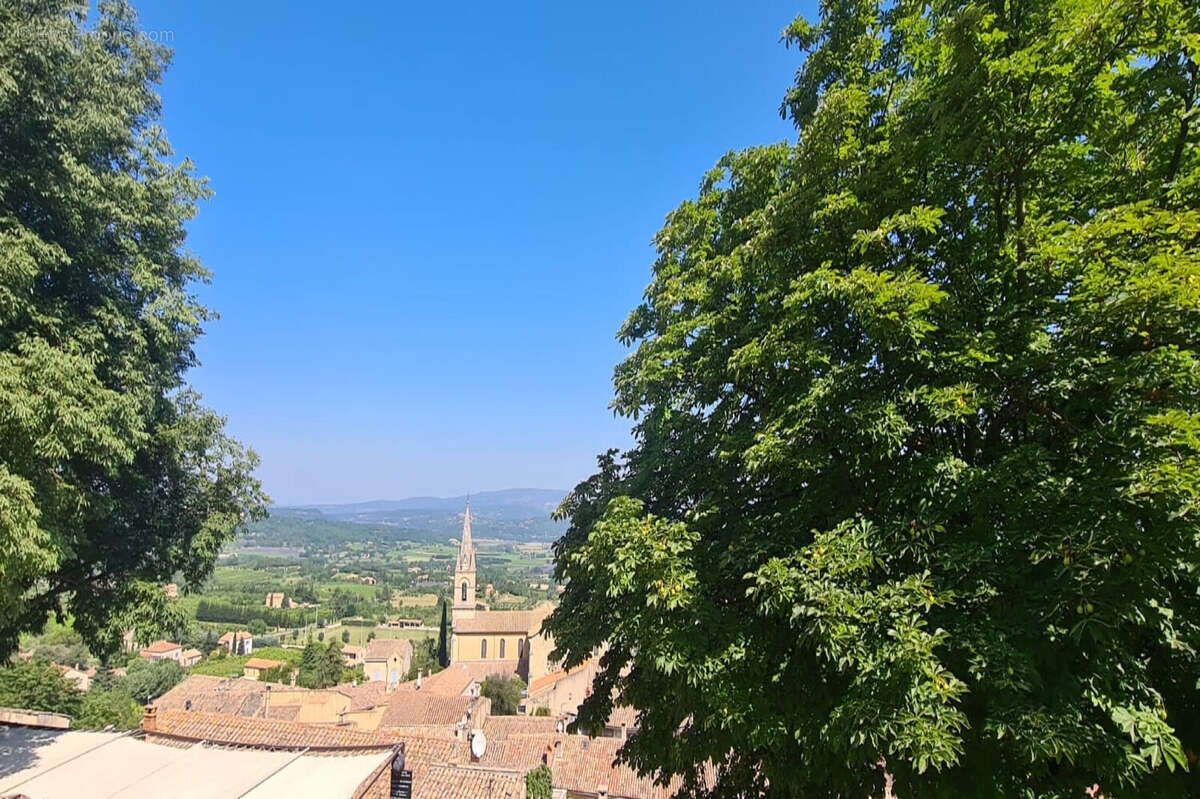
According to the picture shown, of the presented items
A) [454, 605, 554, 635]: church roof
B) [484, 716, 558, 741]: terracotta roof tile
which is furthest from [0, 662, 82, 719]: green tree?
[454, 605, 554, 635]: church roof

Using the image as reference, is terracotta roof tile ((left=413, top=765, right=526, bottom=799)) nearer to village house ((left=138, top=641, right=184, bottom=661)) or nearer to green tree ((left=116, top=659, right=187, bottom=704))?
green tree ((left=116, top=659, right=187, bottom=704))

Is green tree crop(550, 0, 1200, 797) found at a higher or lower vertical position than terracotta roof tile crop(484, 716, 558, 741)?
higher

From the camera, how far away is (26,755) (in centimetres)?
1051

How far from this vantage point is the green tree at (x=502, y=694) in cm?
4753

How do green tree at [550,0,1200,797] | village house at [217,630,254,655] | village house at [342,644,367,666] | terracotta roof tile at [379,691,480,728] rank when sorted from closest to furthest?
green tree at [550,0,1200,797]
terracotta roof tile at [379,691,480,728]
village house at [342,644,367,666]
village house at [217,630,254,655]

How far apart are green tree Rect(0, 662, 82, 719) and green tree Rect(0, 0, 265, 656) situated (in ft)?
87.7

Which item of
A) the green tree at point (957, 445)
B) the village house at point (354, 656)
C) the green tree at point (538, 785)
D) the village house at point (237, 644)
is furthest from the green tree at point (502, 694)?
the village house at point (237, 644)

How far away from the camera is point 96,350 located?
1072cm

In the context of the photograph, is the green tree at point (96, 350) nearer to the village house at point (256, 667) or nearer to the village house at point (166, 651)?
the village house at point (256, 667)

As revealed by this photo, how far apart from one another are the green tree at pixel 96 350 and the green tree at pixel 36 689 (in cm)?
2673

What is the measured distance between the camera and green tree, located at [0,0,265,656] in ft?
30.5

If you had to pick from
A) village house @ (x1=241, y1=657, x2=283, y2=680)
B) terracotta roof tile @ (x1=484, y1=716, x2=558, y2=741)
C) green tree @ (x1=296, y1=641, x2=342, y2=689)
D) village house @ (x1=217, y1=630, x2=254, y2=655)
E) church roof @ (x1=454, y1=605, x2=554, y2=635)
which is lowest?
village house @ (x1=217, y1=630, x2=254, y2=655)

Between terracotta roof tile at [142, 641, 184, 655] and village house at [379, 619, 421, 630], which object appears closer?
terracotta roof tile at [142, 641, 184, 655]

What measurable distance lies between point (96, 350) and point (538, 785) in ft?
58.0
